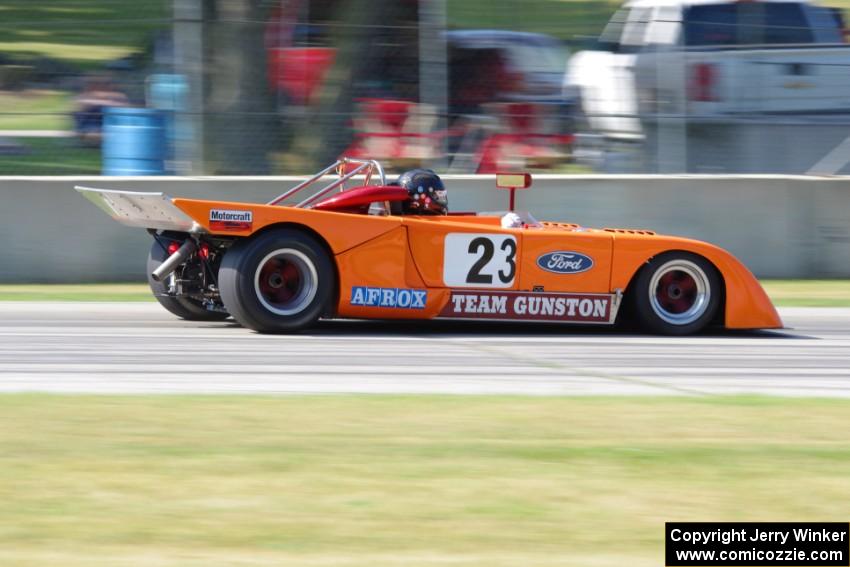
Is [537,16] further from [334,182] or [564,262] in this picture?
[564,262]

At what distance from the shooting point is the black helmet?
9289mm

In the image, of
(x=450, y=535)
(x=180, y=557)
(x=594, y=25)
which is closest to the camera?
(x=180, y=557)

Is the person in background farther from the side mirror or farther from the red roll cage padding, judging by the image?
the side mirror

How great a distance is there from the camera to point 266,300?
8758 mm

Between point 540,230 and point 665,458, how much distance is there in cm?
398

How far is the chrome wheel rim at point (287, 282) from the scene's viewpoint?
870 cm

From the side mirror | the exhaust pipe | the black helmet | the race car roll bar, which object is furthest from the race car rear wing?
the side mirror

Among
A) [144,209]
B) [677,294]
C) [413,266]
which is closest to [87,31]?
[144,209]

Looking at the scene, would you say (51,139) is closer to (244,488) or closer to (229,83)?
(229,83)

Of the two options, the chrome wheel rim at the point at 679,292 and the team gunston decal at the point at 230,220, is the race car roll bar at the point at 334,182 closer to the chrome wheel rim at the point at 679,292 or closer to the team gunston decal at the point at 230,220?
the team gunston decal at the point at 230,220

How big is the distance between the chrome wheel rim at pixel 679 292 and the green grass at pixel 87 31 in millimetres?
5924

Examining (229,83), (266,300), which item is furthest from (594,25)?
(266,300)

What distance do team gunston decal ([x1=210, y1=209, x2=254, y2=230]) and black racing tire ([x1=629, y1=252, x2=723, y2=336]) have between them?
297 cm

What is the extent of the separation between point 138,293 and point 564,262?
4.52m
